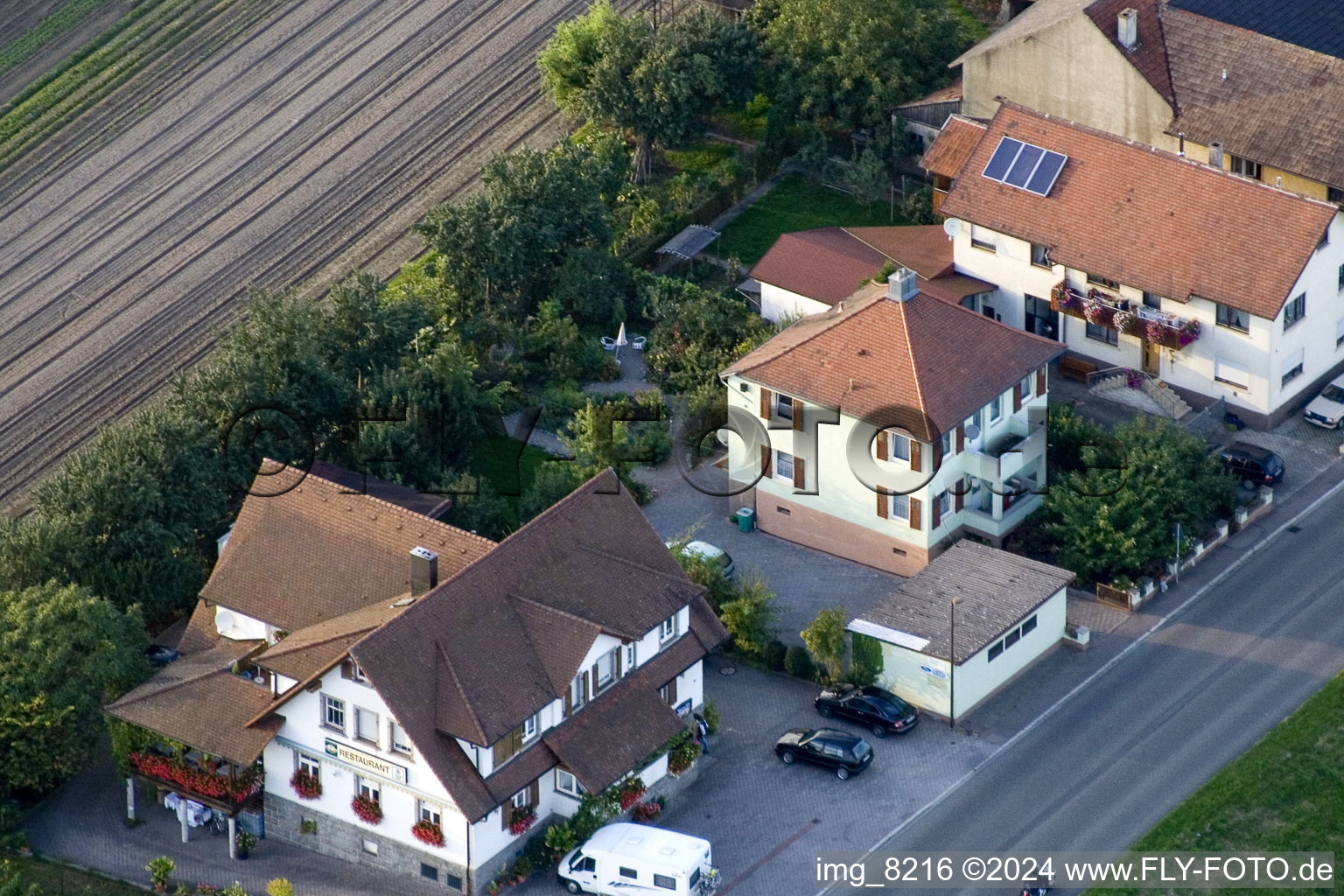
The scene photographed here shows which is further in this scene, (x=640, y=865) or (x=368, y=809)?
(x=368, y=809)

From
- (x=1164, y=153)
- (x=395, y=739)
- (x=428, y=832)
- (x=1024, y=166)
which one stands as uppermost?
(x=1164, y=153)

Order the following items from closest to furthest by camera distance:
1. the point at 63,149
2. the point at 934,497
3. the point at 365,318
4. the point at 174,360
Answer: the point at 934,497 → the point at 365,318 → the point at 174,360 → the point at 63,149

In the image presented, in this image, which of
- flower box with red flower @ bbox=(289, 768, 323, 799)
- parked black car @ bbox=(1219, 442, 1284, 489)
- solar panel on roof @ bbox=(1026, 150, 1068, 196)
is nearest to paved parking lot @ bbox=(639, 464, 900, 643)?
parked black car @ bbox=(1219, 442, 1284, 489)

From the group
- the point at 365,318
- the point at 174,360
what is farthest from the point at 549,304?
the point at 174,360

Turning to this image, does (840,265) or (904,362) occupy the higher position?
(904,362)

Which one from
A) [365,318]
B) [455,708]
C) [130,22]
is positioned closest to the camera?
[455,708]

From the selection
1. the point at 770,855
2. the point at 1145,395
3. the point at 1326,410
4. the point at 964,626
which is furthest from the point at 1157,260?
the point at 770,855

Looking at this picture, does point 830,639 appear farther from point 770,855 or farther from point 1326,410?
point 1326,410

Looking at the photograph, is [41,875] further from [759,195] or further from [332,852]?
[759,195]
